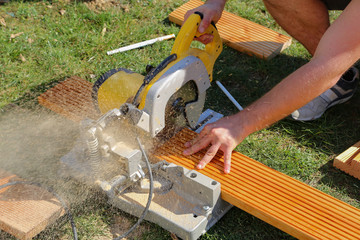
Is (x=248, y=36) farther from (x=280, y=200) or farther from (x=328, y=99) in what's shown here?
(x=280, y=200)

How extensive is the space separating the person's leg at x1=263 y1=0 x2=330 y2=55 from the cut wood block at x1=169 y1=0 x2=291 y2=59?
0.37m

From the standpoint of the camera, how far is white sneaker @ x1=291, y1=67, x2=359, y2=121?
3.67 m

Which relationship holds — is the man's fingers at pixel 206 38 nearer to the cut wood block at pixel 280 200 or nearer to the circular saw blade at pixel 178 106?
the circular saw blade at pixel 178 106

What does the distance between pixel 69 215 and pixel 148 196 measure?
1.64ft

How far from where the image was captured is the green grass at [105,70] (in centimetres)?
286

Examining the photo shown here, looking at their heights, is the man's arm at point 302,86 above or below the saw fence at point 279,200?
above

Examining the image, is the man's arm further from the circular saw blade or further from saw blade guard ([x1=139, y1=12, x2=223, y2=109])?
saw blade guard ([x1=139, y1=12, x2=223, y2=109])

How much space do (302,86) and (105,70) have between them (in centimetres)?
213

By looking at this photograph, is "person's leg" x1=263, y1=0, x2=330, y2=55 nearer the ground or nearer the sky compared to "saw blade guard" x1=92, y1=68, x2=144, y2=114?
nearer the sky

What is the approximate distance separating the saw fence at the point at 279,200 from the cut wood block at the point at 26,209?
2.50ft

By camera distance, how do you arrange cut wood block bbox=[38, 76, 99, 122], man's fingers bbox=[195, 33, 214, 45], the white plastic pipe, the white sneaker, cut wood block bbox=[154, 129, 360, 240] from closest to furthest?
1. cut wood block bbox=[154, 129, 360, 240]
2. man's fingers bbox=[195, 33, 214, 45]
3. cut wood block bbox=[38, 76, 99, 122]
4. the white sneaker
5. the white plastic pipe

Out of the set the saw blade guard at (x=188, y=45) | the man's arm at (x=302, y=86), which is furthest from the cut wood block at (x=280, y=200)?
the saw blade guard at (x=188, y=45)

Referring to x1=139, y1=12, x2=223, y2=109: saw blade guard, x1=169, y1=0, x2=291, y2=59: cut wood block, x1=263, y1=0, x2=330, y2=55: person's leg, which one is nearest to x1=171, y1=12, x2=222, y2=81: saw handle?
x1=139, y1=12, x2=223, y2=109: saw blade guard

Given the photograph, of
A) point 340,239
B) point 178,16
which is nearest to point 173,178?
point 340,239
